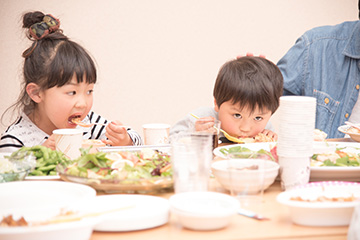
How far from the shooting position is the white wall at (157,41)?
11.1 ft

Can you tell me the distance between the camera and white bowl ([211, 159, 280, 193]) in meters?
1.06

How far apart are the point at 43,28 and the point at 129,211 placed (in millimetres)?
1481

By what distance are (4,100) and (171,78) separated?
129 cm

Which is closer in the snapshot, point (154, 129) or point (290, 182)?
point (290, 182)

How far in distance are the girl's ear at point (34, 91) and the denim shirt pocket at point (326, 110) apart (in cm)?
151

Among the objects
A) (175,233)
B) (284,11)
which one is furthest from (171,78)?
(175,233)

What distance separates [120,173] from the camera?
112cm

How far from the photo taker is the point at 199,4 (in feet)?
11.9

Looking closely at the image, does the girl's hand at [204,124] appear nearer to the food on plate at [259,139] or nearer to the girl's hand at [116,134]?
the food on plate at [259,139]

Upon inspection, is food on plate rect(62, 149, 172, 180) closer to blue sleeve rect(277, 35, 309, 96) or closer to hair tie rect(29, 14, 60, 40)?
hair tie rect(29, 14, 60, 40)

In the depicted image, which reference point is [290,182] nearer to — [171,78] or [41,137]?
[41,137]

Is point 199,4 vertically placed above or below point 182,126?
above

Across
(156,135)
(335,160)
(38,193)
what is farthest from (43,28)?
(335,160)

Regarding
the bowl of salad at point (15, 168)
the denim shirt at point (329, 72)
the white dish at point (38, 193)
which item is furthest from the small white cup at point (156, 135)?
the denim shirt at point (329, 72)
